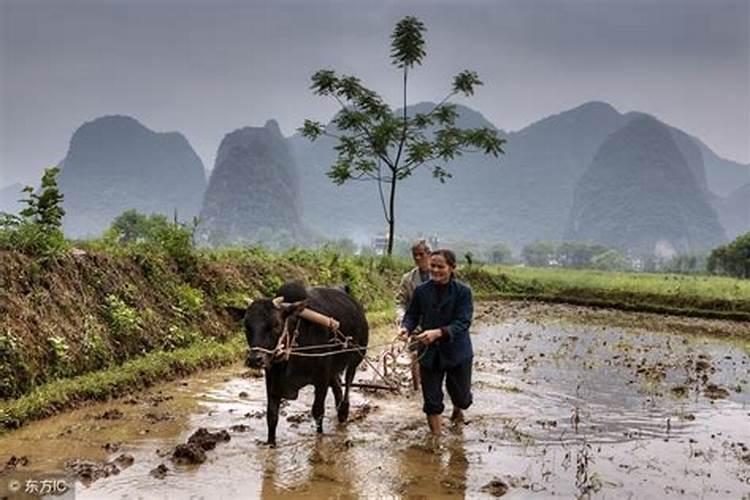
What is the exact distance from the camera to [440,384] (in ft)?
23.6

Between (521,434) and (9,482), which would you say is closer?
(9,482)

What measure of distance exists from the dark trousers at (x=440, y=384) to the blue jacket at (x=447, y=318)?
0.08 metres

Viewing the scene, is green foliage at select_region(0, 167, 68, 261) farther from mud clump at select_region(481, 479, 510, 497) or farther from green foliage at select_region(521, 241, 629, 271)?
green foliage at select_region(521, 241, 629, 271)

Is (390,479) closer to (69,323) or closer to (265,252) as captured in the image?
(69,323)

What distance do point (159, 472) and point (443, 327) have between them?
9.28 feet

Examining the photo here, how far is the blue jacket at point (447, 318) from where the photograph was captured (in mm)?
6973

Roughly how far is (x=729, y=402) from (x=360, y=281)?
12039 mm

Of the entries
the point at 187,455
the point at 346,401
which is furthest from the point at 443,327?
the point at 187,455

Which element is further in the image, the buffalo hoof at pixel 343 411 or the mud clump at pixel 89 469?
the buffalo hoof at pixel 343 411

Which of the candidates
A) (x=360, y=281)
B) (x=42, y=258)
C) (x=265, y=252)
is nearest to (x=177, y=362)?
(x=42, y=258)

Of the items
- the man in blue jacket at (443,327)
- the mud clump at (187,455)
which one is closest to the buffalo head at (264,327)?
the mud clump at (187,455)

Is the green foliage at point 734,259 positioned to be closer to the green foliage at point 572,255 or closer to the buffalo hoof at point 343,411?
the buffalo hoof at point 343,411

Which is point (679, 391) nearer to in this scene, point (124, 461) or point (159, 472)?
point (159, 472)

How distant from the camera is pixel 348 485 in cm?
626
